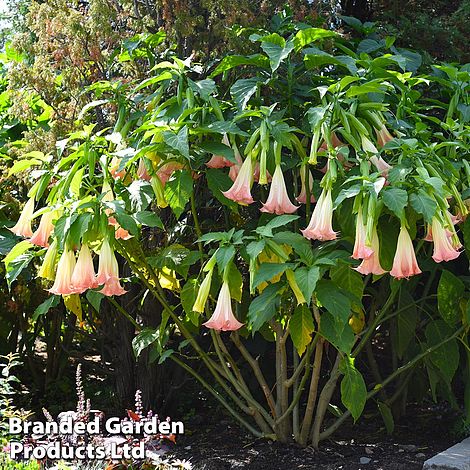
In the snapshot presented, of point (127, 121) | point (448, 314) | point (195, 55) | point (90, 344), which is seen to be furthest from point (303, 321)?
point (90, 344)

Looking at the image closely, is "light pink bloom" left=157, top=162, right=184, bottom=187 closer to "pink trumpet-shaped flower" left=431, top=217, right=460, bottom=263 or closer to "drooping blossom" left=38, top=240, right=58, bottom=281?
"drooping blossom" left=38, top=240, right=58, bottom=281

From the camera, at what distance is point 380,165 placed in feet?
8.26

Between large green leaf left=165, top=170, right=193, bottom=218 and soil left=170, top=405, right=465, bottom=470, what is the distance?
3.82ft

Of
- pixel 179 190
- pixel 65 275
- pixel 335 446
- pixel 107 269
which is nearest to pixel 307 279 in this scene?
pixel 179 190

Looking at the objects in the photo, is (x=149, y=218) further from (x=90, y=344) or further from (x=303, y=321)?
(x=90, y=344)

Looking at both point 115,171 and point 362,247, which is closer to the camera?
point 362,247

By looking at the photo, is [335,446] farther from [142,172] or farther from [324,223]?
[142,172]

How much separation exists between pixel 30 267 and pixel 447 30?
2.55 m

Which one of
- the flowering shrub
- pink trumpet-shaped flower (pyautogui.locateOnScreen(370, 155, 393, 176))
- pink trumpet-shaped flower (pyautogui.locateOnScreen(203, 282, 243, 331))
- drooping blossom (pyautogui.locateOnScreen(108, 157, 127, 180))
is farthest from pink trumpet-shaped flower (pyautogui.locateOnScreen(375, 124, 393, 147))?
drooping blossom (pyautogui.locateOnScreen(108, 157, 127, 180))

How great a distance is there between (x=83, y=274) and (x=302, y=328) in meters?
0.81

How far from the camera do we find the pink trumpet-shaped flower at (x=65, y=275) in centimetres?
257

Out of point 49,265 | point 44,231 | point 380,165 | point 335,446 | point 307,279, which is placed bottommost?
point 335,446

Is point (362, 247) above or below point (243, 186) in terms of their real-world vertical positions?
below

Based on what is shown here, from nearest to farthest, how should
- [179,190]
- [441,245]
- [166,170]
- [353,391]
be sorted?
1. [441,245]
2. [179,190]
3. [166,170]
4. [353,391]
